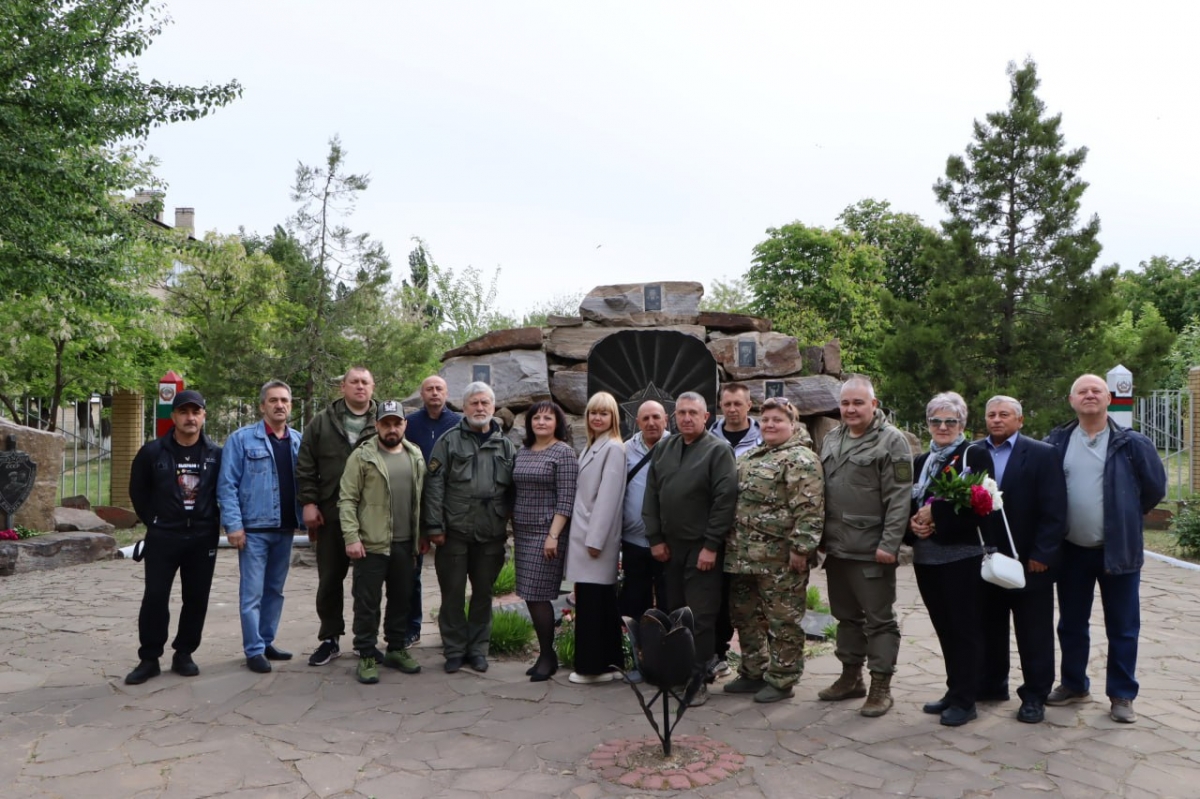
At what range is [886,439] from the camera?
15.1 feet

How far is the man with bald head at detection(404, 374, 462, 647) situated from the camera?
19.7ft

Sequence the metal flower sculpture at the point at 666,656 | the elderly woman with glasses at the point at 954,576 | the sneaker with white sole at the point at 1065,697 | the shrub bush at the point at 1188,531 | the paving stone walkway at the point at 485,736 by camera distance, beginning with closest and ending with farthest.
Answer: the paving stone walkway at the point at 485,736, the metal flower sculpture at the point at 666,656, the elderly woman with glasses at the point at 954,576, the sneaker with white sole at the point at 1065,697, the shrub bush at the point at 1188,531

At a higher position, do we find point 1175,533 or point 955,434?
point 955,434

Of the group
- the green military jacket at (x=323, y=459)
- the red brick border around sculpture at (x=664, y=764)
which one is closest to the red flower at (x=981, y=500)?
the red brick border around sculpture at (x=664, y=764)

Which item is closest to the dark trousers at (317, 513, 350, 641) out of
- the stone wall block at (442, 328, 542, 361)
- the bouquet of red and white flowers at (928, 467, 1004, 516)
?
the bouquet of red and white flowers at (928, 467, 1004, 516)

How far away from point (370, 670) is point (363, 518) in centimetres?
84

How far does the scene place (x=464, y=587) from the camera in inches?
218

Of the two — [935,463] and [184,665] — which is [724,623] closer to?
[935,463]

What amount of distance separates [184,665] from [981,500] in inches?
171

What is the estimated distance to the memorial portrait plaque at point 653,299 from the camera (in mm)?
9648

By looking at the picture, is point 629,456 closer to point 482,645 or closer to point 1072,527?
point 482,645

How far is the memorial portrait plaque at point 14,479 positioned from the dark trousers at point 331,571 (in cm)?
640

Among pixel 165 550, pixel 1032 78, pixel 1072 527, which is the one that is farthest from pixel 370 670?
pixel 1032 78

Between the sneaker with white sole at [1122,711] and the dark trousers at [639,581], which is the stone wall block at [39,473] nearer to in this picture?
the dark trousers at [639,581]
